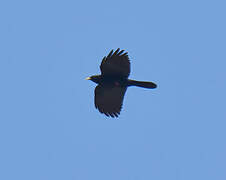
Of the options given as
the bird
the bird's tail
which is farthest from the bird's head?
the bird's tail

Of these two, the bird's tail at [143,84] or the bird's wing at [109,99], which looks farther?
the bird's wing at [109,99]

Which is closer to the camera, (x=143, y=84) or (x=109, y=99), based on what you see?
(x=143, y=84)

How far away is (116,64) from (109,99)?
129cm

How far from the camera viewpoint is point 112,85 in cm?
2973

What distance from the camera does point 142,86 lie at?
2955cm

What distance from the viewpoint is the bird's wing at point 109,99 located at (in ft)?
97.0

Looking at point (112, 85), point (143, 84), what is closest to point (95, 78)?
point (112, 85)

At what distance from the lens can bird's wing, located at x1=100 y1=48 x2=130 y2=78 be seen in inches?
1139

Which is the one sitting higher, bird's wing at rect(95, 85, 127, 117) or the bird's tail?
the bird's tail

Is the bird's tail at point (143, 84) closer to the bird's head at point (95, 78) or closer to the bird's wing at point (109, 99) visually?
the bird's wing at point (109, 99)

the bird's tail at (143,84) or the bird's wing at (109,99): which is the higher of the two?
the bird's tail at (143,84)

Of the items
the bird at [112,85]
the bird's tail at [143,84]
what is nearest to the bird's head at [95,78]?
the bird at [112,85]

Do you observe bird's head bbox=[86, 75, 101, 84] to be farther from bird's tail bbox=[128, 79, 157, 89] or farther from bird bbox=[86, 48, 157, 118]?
bird's tail bbox=[128, 79, 157, 89]

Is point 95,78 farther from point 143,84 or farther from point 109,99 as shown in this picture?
point 143,84
